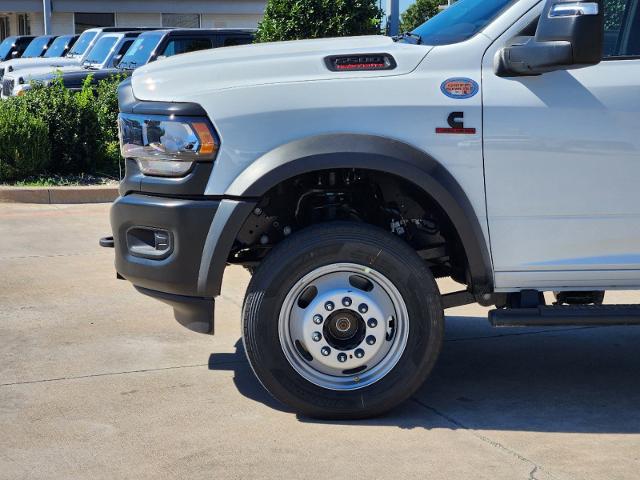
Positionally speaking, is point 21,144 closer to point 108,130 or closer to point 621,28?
point 108,130

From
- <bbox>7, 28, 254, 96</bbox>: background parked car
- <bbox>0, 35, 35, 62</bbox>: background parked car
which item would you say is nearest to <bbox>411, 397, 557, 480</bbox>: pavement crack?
<bbox>7, 28, 254, 96</bbox>: background parked car

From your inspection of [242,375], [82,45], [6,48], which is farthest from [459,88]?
[6,48]

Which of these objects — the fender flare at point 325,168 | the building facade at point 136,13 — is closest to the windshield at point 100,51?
the fender flare at point 325,168

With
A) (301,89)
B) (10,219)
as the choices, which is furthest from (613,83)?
(10,219)

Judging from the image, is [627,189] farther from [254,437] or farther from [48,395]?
[48,395]

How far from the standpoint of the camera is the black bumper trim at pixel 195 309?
4609 mm

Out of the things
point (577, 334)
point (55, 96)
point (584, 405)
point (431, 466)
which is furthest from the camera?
point (55, 96)

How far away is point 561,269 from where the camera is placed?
4648 millimetres

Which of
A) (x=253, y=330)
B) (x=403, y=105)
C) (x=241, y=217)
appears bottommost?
(x=253, y=330)

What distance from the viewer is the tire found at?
4.52m

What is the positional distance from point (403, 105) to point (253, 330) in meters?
1.18

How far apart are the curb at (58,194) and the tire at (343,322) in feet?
22.9

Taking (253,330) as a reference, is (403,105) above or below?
above

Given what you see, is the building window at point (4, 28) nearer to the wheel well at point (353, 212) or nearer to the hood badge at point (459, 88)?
the wheel well at point (353, 212)
